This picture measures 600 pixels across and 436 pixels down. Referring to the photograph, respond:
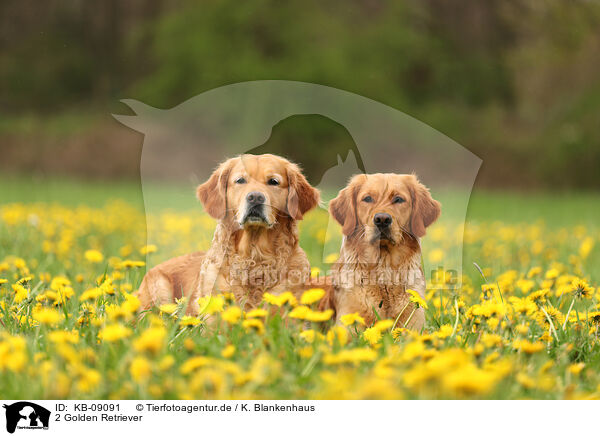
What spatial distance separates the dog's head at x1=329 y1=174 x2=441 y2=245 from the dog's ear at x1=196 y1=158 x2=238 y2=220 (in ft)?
1.51

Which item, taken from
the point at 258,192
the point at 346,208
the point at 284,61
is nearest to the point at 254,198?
the point at 258,192

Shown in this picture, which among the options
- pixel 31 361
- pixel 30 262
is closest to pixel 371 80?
pixel 30 262

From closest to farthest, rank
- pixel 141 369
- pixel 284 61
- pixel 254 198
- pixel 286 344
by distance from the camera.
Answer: pixel 141 369
pixel 286 344
pixel 254 198
pixel 284 61

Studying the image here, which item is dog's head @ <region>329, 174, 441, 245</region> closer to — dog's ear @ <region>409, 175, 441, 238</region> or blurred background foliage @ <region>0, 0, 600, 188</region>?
dog's ear @ <region>409, 175, 441, 238</region>

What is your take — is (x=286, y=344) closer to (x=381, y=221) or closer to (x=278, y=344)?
(x=278, y=344)

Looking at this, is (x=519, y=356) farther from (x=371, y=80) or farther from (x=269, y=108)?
(x=371, y=80)

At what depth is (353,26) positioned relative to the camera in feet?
17.2

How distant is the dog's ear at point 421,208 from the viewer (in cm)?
270

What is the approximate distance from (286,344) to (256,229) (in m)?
0.63

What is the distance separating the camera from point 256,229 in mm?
2617

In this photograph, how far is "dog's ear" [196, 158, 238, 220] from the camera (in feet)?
8.85

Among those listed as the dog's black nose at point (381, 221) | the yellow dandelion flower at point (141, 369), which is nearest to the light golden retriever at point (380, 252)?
the dog's black nose at point (381, 221)
